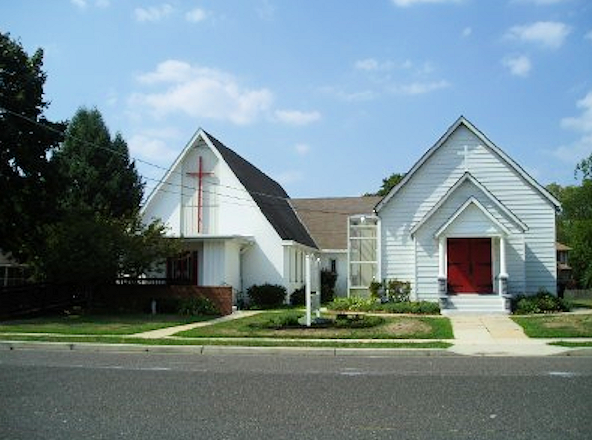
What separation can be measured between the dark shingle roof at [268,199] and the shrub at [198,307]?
734 cm

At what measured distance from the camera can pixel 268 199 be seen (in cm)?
3791

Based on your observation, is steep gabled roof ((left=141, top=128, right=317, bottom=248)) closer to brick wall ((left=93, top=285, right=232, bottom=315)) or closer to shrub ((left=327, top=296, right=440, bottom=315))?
brick wall ((left=93, top=285, right=232, bottom=315))

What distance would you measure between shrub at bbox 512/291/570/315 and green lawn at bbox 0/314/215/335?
1186cm

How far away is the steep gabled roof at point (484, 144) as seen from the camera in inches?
1078

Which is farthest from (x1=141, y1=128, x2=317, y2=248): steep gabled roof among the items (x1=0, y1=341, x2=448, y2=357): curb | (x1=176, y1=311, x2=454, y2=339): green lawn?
(x1=0, y1=341, x2=448, y2=357): curb

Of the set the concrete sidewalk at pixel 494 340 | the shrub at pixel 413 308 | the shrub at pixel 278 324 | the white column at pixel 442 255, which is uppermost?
the white column at pixel 442 255

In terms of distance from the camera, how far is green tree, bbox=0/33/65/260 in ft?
85.3

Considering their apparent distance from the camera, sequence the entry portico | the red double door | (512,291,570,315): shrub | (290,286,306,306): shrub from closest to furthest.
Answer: (512,291,570,315): shrub, the entry portico, the red double door, (290,286,306,306): shrub

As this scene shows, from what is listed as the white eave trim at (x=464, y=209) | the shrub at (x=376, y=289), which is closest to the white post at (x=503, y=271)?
the white eave trim at (x=464, y=209)

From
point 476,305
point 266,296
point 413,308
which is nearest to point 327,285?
point 266,296

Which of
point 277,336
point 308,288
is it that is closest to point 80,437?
point 277,336

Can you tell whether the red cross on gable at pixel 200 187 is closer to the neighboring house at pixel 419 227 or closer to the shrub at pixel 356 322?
the neighboring house at pixel 419 227

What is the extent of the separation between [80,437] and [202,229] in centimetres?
2677

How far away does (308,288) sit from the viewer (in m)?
19.2
